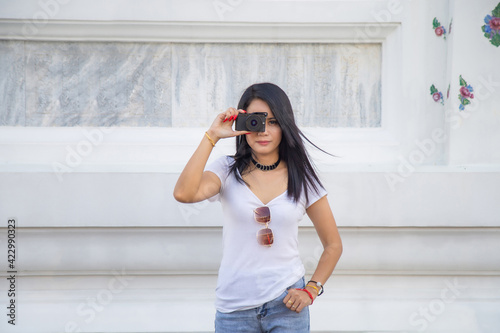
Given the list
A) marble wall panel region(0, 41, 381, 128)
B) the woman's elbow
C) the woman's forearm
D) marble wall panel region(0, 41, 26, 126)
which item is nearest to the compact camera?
the woman's forearm

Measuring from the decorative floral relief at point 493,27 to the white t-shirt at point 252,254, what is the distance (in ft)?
5.00

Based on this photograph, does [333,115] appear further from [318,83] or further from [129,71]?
[129,71]

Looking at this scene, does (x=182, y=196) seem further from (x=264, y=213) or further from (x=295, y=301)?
(x=295, y=301)

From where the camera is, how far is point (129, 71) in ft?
8.80

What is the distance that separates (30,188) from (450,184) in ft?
6.77

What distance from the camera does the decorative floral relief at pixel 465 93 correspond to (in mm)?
2572

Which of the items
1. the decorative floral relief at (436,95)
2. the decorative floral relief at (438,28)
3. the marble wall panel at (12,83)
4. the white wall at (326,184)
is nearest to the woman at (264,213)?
the white wall at (326,184)

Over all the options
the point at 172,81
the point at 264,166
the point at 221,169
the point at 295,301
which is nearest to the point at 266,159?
the point at 264,166

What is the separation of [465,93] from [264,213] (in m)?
1.45

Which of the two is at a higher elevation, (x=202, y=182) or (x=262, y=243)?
(x=202, y=182)

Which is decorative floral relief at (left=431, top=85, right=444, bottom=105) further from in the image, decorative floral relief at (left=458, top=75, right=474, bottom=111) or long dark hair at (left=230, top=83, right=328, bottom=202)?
long dark hair at (left=230, top=83, right=328, bottom=202)

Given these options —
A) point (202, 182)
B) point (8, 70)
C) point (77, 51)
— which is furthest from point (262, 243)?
point (8, 70)

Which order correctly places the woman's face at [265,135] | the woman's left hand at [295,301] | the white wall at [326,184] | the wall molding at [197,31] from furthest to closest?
the wall molding at [197,31], the white wall at [326,184], the woman's face at [265,135], the woman's left hand at [295,301]

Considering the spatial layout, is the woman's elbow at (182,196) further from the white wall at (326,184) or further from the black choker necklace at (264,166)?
the white wall at (326,184)
